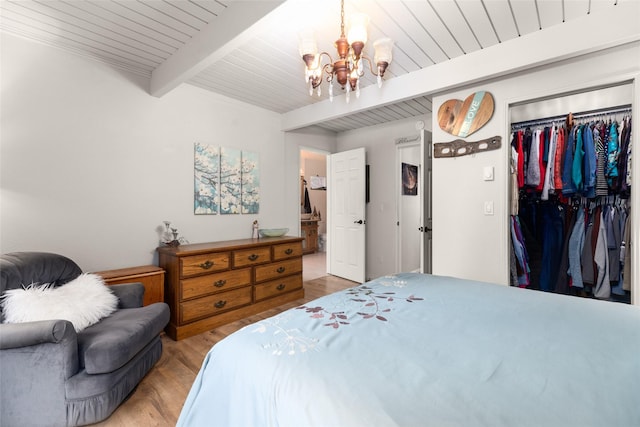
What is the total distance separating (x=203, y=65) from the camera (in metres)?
2.30

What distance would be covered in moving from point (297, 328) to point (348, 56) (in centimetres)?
159

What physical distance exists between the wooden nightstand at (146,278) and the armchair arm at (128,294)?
0.76 ft

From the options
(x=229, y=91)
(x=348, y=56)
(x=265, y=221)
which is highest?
(x=229, y=91)

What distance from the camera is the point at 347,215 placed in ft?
15.5

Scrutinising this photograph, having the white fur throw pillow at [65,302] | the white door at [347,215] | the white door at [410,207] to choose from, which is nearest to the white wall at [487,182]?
the white door at [410,207]

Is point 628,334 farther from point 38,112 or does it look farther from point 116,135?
point 38,112

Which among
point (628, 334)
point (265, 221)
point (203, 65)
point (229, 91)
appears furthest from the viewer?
point (265, 221)

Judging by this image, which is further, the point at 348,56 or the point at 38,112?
the point at 38,112

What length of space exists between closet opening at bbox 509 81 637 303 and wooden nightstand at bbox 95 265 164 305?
→ 10.9ft

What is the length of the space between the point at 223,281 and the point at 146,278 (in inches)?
27.0

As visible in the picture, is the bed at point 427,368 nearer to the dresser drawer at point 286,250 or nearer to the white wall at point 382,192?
the dresser drawer at point 286,250

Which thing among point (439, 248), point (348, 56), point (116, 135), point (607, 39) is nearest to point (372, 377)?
Result: point (348, 56)

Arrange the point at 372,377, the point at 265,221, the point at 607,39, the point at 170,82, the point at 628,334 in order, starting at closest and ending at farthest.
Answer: the point at 372,377
the point at 628,334
the point at 607,39
the point at 170,82
the point at 265,221

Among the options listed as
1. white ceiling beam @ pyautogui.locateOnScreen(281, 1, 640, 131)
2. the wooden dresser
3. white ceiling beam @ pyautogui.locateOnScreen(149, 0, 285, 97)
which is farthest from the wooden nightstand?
white ceiling beam @ pyautogui.locateOnScreen(281, 1, 640, 131)
